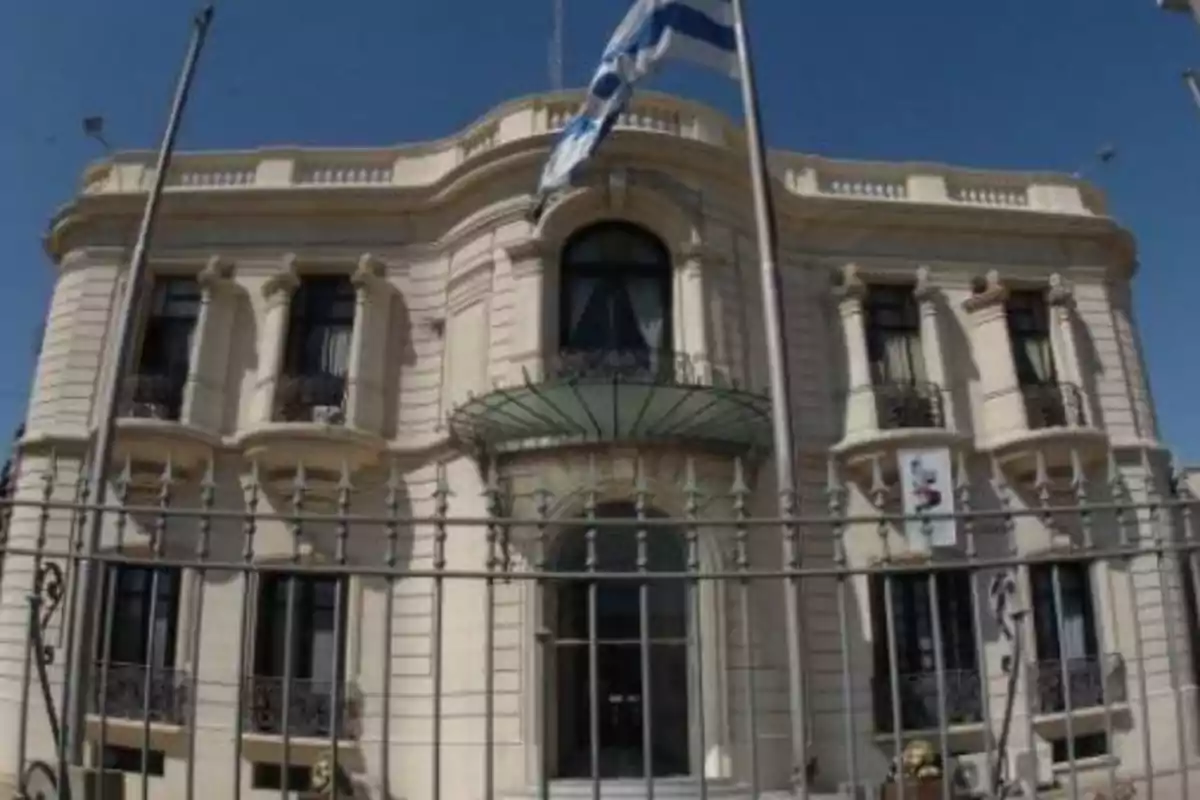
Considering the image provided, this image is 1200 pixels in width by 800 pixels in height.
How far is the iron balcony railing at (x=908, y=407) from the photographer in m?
14.3

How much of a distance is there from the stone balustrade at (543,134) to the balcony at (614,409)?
352 centimetres

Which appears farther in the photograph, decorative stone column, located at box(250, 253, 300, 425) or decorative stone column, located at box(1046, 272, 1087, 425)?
decorative stone column, located at box(1046, 272, 1087, 425)

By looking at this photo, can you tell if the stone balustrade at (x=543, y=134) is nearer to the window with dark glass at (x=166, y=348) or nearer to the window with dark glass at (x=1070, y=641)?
the window with dark glass at (x=166, y=348)

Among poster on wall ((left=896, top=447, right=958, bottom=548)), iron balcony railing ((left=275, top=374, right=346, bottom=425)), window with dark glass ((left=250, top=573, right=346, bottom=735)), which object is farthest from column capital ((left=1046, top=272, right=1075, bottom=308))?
window with dark glass ((left=250, top=573, right=346, bottom=735))

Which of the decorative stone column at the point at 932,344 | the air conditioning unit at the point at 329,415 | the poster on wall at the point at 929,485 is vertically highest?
the decorative stone column at the point at 932,344

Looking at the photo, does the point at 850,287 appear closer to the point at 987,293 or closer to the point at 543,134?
the point at 987,293

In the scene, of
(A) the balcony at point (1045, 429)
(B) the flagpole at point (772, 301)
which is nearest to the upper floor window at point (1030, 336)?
(A) the balcony at point (1045, 429)

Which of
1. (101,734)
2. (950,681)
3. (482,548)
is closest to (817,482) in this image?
(950,681)

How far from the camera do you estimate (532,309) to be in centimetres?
1338

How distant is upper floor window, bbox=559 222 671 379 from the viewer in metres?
13.7

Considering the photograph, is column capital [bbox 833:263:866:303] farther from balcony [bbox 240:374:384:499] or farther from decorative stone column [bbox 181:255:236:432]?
decorative stone column [bbox 181:255:236:432]

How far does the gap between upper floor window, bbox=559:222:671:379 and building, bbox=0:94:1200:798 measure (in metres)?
0.04

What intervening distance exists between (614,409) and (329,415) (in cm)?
434

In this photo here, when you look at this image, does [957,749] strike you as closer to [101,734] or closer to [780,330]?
[780,330]
